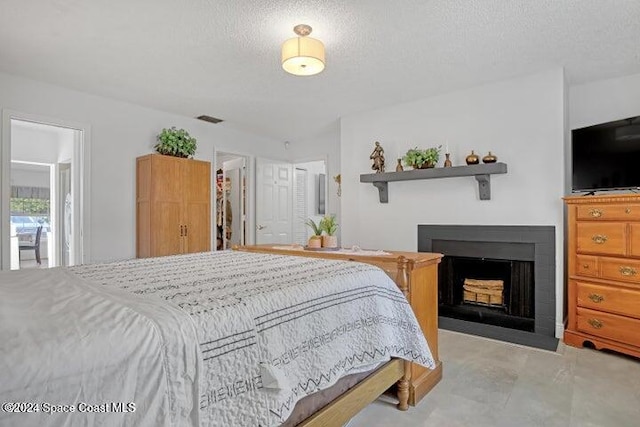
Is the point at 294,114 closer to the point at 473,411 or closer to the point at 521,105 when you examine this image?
the point at 521,105

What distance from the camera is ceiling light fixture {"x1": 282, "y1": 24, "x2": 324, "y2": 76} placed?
234cm

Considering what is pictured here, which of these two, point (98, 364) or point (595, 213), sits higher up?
point (595, 213)

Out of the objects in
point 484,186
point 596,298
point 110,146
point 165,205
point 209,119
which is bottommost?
point 596,298

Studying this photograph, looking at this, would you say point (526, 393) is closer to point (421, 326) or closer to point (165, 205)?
point (421, 326)

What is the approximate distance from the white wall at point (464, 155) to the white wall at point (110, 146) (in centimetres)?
242

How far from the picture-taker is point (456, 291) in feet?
12.6

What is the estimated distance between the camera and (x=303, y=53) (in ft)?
7.64

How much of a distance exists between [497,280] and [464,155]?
130cm

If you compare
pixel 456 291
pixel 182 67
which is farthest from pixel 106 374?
pixel 456 291

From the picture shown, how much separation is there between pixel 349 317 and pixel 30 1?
258 centimetres

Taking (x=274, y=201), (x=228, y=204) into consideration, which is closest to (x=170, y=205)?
(x=274, y=201)

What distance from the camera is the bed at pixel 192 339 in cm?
78

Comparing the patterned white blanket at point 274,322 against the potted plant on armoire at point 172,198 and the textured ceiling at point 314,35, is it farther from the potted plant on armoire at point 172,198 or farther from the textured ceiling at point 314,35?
the potted plant on armoire at point 172,198

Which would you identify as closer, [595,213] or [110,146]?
[595,213]
